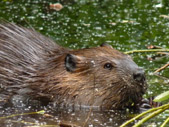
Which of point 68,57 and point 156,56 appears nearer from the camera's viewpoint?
point 68,57

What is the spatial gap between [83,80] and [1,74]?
114 centimetres

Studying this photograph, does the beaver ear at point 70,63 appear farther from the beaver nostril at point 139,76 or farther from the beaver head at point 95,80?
the beaver nostril at point 139,76

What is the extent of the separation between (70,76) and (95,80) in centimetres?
36

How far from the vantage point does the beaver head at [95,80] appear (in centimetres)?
667

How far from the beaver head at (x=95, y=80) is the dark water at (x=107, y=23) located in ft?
3.08

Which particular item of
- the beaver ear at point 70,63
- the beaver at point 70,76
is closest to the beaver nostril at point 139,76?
the beaver at point 70,76

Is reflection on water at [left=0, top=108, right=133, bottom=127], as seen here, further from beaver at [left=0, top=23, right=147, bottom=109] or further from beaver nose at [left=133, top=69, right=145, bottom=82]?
beaver nose at [left=133, top=69, right=145, bottom=82]

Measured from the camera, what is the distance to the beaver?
22.0ft

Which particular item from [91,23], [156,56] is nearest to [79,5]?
[91,23]

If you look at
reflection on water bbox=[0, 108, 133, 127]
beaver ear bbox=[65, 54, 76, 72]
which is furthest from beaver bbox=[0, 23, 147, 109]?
reflection on water bbox=[0, 108, 133, 127]

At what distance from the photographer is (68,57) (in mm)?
6945

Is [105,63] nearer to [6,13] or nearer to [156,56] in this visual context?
[156,56]

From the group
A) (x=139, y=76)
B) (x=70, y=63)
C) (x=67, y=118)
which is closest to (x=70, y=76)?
(x=70, y=63)

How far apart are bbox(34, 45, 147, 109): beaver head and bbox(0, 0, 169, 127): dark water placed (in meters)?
0.94
